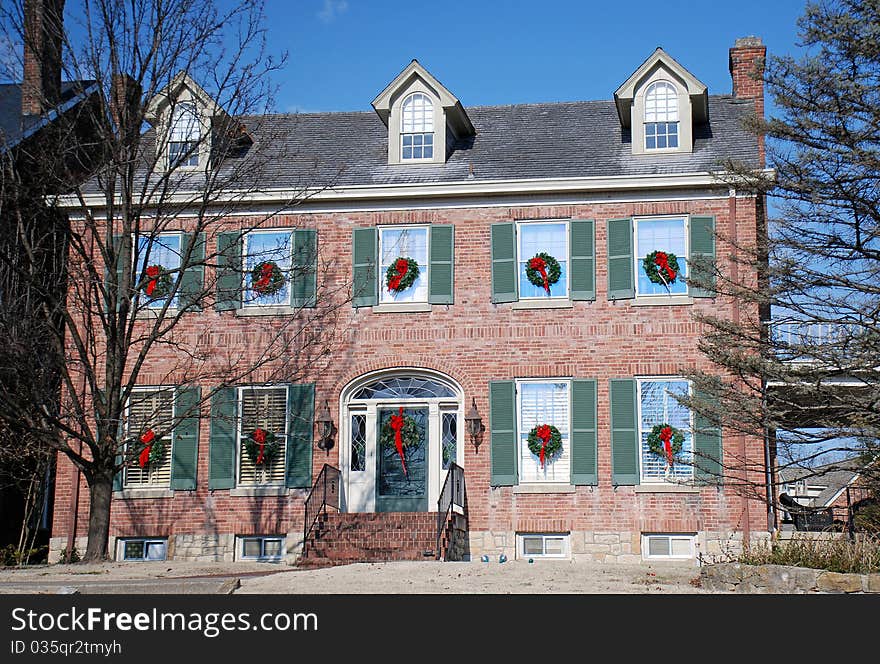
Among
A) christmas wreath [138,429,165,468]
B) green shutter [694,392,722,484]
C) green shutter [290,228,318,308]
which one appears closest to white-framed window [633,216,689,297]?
green shutter [694,392,722,484]

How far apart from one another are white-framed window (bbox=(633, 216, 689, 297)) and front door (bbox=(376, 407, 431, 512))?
416 cm

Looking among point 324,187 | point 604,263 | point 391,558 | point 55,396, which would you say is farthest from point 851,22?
point 55,396

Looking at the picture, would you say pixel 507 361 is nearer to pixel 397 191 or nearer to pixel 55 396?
pixel 397 191

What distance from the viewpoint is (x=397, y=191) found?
63.7ft

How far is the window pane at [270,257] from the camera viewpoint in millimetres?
19609

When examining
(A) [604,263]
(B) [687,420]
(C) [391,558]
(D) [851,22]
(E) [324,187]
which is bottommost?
(C) [391,558]

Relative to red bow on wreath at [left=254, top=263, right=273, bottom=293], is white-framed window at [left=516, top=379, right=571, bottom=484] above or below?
below

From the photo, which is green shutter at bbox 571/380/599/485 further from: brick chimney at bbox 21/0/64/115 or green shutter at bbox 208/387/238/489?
brick chimney at bbox 21/0/64/115

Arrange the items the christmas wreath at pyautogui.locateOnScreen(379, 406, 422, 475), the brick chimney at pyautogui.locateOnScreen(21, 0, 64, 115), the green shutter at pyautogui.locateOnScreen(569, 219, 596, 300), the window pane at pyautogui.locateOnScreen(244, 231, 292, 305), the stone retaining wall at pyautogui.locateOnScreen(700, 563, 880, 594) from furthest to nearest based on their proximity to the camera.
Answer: the window pane at pyautogui.locateOnScreen(244, 231, 292, 305) → the christmas wreath at pyautogui.locateOnScreen(379, 406, 422, 475) → the green shutter at pyautogui.locateOnScreen(569, 219, 596, 300) → the brick chimney at pyautogui.locateOnScreen(21, 0, 64, 115) → the stone retaining wall at pyautogui.locateOnScreen(700, 563, 880, 594)

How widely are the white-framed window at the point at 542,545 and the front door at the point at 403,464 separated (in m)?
1.74

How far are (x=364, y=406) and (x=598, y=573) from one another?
21.6 ft

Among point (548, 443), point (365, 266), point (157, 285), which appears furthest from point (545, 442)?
point (157, 285)

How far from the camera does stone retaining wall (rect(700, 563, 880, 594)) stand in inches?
465
